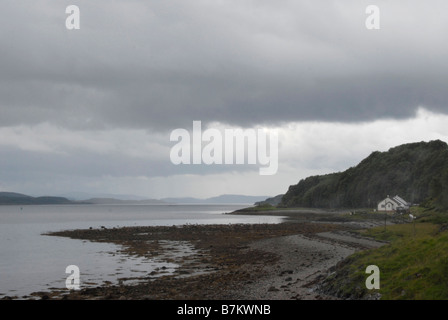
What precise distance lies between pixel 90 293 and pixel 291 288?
1348cm

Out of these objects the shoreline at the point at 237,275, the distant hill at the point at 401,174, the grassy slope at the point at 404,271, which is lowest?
the shoreline at the point at 237,275

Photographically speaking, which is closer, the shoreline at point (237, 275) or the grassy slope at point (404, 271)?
the grassy slope at point (404, 271)

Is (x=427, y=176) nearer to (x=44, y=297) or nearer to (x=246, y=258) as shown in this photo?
(x=246, y=258)

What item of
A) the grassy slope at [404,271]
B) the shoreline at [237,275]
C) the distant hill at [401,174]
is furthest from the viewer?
the distant hill at [401,174]

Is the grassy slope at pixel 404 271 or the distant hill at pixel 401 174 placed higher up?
the distant hill at pixel 401 174

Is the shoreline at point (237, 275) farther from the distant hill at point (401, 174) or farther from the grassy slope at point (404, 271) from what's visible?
the distant hill at point (401, 174)

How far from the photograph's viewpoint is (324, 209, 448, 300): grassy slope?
18781 millimetres

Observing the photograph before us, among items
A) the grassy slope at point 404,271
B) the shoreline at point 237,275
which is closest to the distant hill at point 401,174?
the shoreline at point 237,275

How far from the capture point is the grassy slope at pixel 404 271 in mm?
18781

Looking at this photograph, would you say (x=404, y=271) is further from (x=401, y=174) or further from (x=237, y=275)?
(x=401, y=174)

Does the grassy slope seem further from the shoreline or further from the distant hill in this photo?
the distant hill

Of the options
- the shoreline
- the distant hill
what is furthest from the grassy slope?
the distant hill

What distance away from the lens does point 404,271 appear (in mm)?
21719
